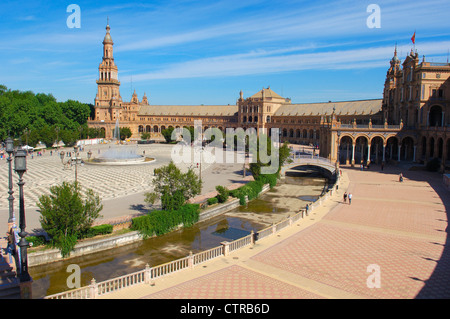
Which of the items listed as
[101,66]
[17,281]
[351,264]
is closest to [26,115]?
[101,66]

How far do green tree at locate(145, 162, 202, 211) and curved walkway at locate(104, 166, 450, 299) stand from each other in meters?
8.60

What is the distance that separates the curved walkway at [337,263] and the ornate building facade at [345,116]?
2807 centimetres

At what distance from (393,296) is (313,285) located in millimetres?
2886

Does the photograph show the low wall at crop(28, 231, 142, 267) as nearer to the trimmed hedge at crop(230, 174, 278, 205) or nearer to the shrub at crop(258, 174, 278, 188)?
the trimmed hedge at crop(230, 174, 278, 205)

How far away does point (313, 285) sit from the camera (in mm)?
14344

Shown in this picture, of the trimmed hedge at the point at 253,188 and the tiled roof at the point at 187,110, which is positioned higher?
the tiled roof at the point at 187,110

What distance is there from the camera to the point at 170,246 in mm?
23484

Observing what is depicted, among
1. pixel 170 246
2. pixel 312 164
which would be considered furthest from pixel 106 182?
pixel 312 164

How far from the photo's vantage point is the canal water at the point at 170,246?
1878cm

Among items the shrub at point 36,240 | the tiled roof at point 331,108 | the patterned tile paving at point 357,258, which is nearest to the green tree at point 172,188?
the shrub at point 36,240

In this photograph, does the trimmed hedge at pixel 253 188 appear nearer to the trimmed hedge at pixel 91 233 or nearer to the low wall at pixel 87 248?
the low wall at pixel 87 248

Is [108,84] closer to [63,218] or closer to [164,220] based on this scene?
[164,220]
